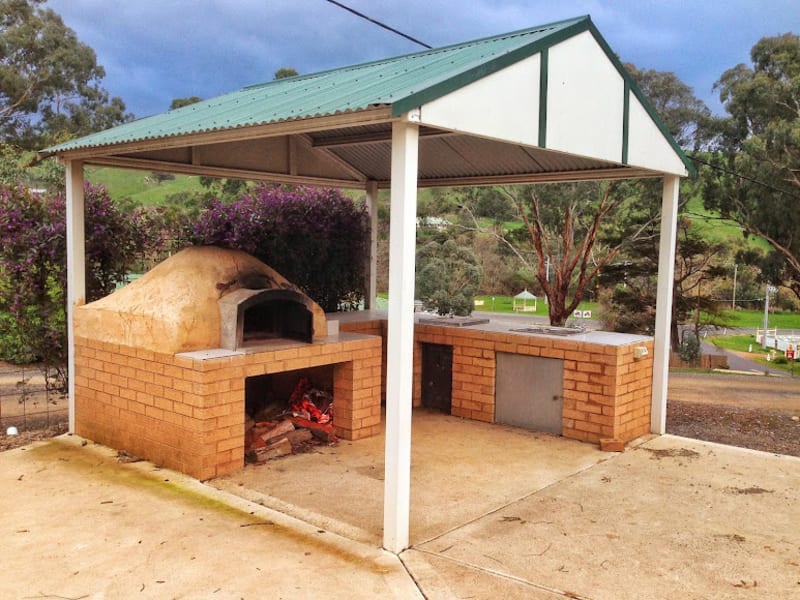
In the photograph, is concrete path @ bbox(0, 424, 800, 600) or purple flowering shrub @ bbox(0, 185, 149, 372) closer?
concrete path @ bbox(0, 424, 800, 600)

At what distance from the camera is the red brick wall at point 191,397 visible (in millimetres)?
5738

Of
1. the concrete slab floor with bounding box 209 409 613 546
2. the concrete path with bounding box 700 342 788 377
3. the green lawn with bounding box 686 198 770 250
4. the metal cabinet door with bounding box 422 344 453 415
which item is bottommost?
the concrete path with bounding box 700 342 788 377

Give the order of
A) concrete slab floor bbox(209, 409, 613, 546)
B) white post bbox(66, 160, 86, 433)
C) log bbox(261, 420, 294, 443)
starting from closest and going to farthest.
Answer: concrete slab floor bbox(209, 409, 613, 546)
log bbox(261, 420, 294, 443)
white post bbox(66, 160, 86, 433)

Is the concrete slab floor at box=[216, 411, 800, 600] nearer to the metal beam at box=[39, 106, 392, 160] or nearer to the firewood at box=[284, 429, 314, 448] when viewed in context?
the firewood at box=[284, 429, 314, 448]

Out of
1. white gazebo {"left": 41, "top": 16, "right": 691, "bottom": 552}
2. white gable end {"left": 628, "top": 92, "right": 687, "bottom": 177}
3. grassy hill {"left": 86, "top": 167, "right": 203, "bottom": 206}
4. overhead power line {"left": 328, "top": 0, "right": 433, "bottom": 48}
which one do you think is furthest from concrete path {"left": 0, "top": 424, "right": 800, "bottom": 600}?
grassy hill {"left": 86, "top": 167, "right": 203, "bottom": 206}

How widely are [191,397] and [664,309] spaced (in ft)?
16.3

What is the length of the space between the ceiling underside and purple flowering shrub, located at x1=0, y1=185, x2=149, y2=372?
833 mm

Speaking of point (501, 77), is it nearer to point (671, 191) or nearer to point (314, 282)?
point (671, 191)

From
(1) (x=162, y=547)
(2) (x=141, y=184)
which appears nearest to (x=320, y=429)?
(1) (x=162, y=547)

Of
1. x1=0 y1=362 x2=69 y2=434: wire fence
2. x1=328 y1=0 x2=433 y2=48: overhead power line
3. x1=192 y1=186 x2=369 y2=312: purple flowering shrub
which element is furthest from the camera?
x1=192 y1=186 x2=369 y2=312: purple flowering shrub

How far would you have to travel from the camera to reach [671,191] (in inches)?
299

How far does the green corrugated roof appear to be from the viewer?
4520 mm

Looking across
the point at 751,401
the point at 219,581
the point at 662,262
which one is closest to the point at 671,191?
the point at 662,262

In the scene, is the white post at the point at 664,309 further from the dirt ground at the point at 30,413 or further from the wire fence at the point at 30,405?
the wire fence at the point at 30,405
